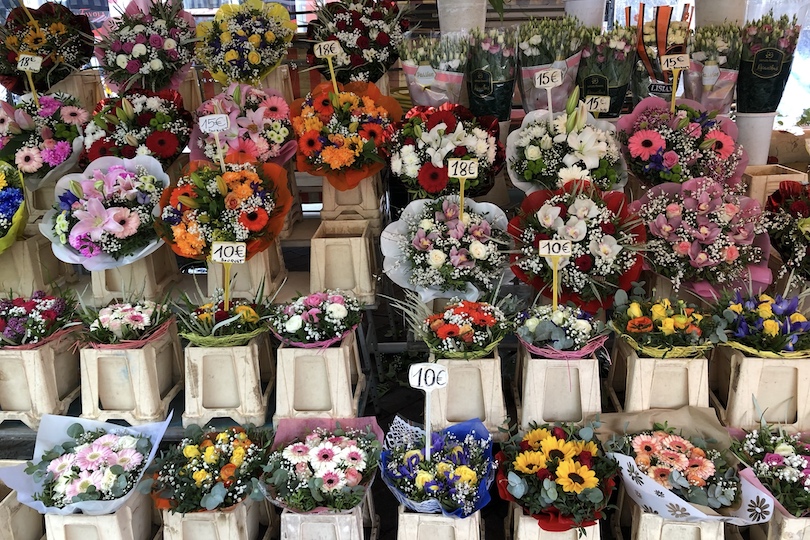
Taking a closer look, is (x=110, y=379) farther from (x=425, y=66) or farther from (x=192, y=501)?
(x=425, y=66)

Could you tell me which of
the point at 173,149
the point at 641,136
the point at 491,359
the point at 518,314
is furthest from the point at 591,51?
the point at 173,149

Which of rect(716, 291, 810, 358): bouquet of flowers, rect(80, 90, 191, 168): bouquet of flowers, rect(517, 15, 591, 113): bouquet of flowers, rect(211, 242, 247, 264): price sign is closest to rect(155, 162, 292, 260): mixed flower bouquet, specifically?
rect(211, 242, 247, 264): price sign

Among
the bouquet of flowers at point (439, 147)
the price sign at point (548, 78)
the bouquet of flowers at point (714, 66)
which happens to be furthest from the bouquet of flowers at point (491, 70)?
the bouquet of flowers at point (714, 66)

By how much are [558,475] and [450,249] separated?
801mm

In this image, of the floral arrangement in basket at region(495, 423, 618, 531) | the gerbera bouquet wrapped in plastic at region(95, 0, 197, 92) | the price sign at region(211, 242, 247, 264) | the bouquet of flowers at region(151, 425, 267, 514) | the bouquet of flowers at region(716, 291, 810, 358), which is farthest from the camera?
the gerbera bouquet wrapped in plastic at region(95, 0, 197, 92)

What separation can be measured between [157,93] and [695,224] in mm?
2141

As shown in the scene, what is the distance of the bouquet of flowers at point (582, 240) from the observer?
1.95m

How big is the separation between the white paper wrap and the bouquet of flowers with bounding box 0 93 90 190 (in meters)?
1.06

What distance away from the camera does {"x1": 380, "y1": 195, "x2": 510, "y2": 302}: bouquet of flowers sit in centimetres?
209

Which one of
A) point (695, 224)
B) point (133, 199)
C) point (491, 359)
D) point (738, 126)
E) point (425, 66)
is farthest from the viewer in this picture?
point (738, 126)

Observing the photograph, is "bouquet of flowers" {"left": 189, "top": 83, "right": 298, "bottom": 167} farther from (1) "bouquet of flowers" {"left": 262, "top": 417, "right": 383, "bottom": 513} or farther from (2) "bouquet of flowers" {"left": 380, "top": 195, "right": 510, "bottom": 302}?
(1) "bouquet of flowers" {"left": 262, "top": 417, "right": 383, "bottom": 513}

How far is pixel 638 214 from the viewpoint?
2102 mm

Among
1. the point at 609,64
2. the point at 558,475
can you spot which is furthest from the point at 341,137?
the point at 558,475

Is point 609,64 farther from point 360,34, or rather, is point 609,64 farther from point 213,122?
point 213,122
